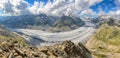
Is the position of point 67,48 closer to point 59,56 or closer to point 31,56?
point 59,56

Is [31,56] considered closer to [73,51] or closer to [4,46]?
[4,46]

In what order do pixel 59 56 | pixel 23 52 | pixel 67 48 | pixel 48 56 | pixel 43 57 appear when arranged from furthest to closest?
pixel 67 48 → pixel 59 56 → pixel 48 56 → pixel 43 57 → pixel 23 52

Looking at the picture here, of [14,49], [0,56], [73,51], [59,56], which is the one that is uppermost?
[73,51]

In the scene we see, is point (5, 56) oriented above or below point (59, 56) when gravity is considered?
below

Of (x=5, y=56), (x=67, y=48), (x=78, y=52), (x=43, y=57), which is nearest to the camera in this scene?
(x=5, y=56)

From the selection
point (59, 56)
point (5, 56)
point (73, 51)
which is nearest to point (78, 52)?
point (73, 51)

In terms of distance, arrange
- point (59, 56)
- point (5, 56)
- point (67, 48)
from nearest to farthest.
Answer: point (5, 56) < point (59, 56) < point (67, 48)

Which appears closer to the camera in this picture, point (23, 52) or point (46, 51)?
point (23, 52)

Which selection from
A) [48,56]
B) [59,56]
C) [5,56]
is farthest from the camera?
[59,56]

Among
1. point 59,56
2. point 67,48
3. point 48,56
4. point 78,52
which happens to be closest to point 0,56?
point 48,56
